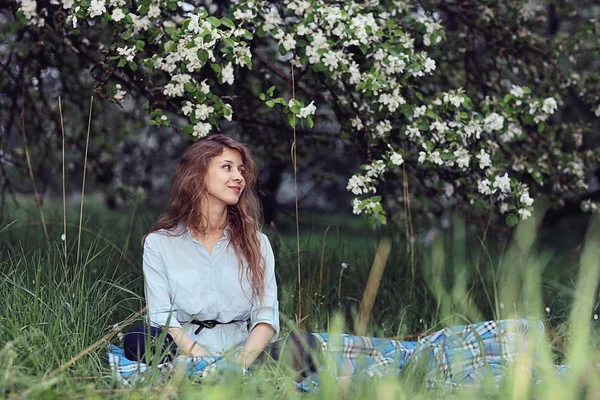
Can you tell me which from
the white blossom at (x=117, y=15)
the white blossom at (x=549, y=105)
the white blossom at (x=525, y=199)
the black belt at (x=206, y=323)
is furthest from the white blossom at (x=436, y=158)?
the white blossom at (x=117, y=15)

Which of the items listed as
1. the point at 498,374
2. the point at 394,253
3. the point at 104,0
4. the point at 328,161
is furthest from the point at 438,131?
the point at 328,161

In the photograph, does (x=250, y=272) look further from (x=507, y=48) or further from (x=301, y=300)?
(x=507, y=48)

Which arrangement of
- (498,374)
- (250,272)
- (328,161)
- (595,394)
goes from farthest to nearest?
(328,161) → (250,272) → (498,374) → (595,394)

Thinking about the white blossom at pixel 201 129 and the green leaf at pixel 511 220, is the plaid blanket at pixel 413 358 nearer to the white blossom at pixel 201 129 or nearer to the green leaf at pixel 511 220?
the green leaf at pixel 511 220

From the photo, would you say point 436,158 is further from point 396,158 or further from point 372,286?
point 372,286

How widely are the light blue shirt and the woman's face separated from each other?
0.20 meters

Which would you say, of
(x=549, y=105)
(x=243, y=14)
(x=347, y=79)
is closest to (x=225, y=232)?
(x=243, y=14)

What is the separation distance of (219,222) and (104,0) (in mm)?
1201

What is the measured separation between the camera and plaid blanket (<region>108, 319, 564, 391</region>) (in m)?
3.05

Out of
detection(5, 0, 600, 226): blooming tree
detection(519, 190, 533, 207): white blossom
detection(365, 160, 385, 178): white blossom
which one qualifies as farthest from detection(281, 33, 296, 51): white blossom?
detection(519, 190, 533, 207): white blossom

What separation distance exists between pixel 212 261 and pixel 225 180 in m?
0.38

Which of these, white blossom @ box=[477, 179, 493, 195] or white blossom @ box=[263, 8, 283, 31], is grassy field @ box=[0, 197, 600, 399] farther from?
white blossom @ box=[263, 8, 283, 31]

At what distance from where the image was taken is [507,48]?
5.98m

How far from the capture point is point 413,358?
128 inches
